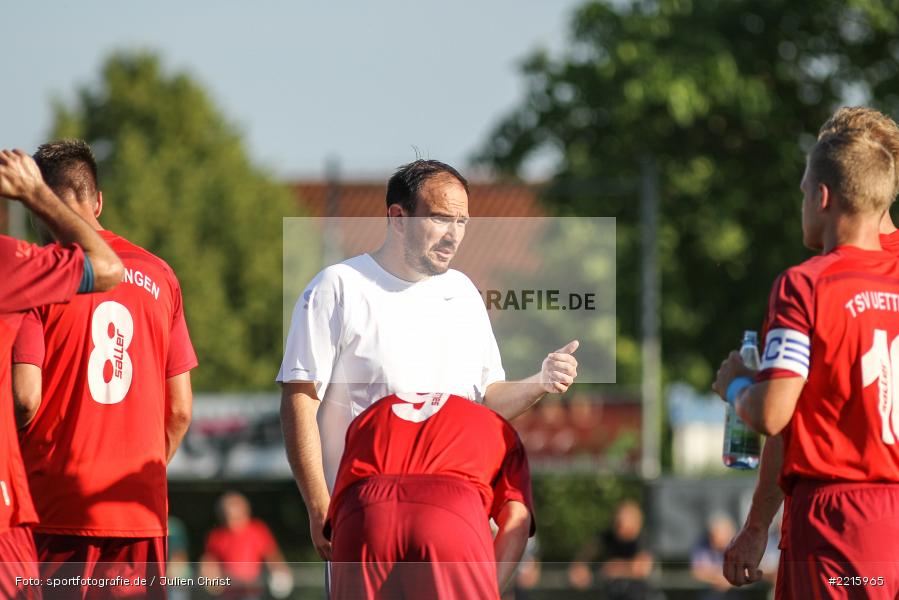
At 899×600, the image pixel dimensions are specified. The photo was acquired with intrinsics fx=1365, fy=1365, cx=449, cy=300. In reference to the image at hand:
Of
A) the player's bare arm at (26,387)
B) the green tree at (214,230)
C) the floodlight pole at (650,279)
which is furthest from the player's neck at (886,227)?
A: the green tree at (214,230)

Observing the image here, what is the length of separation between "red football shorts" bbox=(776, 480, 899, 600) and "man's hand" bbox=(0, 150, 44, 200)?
273 centimetres

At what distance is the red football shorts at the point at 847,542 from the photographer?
14.4ft

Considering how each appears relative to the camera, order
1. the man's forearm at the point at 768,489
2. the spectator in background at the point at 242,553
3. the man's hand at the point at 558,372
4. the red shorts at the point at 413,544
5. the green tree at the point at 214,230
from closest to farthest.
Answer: the red shorts at the point at 413,544
the man's forearm at the point at 768,489
the man's hand at the point at 558,372
the spectator in background at the point at 242,553
the green tree at the point at 214,230

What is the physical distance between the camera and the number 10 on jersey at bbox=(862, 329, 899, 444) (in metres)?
4.43

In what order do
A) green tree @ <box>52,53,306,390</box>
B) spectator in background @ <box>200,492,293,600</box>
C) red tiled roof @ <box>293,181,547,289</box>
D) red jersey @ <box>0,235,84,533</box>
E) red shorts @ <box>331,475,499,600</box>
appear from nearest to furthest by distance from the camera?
red shorts @ <box>331,475,499,600</box>
red jersey @ <box>0,235,84,533</box>
red tiled roof @ <box>293,181,547,289</box>
spectator in background @ <box>200,492,293,600</box>
green tree @ <box>52,53,306,390</box>

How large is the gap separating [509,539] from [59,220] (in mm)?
1815

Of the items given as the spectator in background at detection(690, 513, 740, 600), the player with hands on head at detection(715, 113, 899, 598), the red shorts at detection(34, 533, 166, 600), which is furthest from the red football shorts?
the spectator in background at detection(690, 513, 740, 600)

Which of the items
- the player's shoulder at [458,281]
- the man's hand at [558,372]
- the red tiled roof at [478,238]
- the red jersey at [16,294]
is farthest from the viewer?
the red tiled roof at [478,238]

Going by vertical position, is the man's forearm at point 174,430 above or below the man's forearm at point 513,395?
below

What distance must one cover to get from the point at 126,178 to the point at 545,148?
22.4m

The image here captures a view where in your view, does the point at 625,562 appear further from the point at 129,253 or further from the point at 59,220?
the point at 59,220

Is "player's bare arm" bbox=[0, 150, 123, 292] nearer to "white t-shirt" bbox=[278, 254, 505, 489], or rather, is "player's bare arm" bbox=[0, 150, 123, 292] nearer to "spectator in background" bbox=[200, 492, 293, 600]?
"white t-shirt" bbox=[278, 254, 505, 489]

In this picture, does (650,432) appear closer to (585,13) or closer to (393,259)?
(585,13)

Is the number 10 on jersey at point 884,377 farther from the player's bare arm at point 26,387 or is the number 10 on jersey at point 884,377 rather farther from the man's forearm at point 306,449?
the player's bare arm at point 26,387
